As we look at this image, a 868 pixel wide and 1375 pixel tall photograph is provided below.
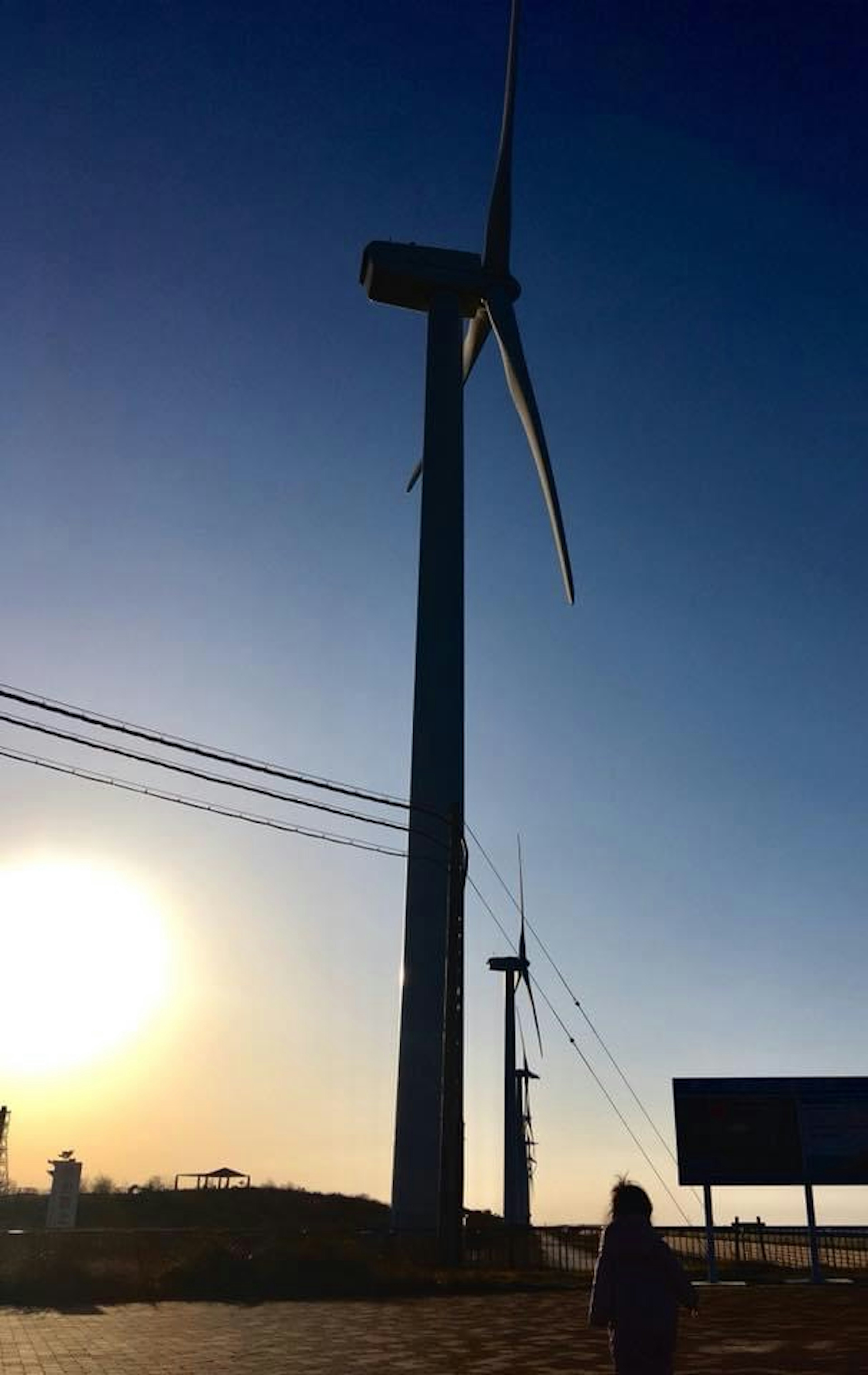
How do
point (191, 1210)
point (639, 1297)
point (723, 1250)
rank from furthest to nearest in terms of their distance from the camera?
1. point (191, 1210)
2. point (723, 1250)
3. point (639, 1297)

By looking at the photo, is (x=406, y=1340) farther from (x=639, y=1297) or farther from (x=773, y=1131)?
(x=773, y=1131)

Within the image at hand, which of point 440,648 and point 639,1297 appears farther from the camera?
point 440,648

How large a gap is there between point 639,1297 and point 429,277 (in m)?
45.7

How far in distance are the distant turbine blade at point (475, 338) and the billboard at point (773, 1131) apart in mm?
30940

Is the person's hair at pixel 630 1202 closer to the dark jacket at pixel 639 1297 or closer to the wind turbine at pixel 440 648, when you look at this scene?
the dark jacket at pixel 639 1297

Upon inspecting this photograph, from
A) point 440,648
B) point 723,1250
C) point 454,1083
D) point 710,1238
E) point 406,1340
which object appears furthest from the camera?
point 723,1250

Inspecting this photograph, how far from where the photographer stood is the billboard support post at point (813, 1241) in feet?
90.1

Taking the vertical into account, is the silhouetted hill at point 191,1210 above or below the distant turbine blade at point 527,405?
below

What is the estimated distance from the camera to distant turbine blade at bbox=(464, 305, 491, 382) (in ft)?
163

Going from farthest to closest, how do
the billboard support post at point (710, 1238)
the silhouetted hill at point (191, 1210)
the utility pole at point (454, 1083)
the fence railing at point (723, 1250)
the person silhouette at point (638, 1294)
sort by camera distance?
the silhouetted hill at point (191, 1210), the fence railing at point (723, 1250), the billboard support post at point (710, 1238), the utility pole at point (454, 1083), the person silhouette at point (638, 1294)

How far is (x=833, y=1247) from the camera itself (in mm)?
35812

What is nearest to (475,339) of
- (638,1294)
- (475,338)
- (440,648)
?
(475,338)

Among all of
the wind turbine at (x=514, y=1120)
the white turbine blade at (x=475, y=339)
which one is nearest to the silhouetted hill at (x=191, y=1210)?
the wind turbine at (x=514, y=1120)

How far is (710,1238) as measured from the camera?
28.4 metres
